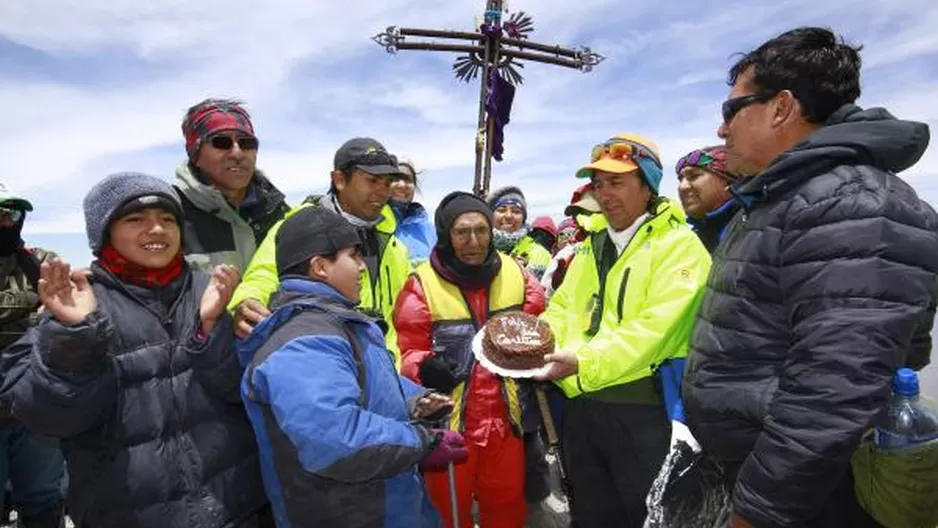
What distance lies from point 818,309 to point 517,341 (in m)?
1.80

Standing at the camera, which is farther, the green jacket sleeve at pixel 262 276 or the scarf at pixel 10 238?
the scarf at pixel 10 238

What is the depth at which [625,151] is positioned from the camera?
11.5 ft

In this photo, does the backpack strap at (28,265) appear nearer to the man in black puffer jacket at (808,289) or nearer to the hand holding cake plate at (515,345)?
the hand holding cake plate at (515,345)

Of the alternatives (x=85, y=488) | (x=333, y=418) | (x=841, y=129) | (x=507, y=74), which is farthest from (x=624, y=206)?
(x=507, y=74)

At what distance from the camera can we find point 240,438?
2.72 meters

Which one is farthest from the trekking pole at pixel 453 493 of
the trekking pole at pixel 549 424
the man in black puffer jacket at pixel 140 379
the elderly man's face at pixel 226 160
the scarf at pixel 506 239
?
the scarf at pixel 506 239

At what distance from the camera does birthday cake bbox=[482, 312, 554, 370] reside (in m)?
3.27

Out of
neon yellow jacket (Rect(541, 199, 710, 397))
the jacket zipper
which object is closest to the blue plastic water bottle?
neon yellow jacket (Rect(541, 199, 710, 397))

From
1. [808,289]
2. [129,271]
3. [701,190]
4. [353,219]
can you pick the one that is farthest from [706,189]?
[129,271]

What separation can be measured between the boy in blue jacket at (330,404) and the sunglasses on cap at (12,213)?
2.73m

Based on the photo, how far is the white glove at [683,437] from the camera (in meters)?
2.55

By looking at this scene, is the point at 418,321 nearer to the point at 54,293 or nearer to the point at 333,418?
the point at 333,418

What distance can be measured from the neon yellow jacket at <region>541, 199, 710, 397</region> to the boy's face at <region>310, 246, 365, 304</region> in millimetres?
1315

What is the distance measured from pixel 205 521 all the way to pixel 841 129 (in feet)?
9.58
